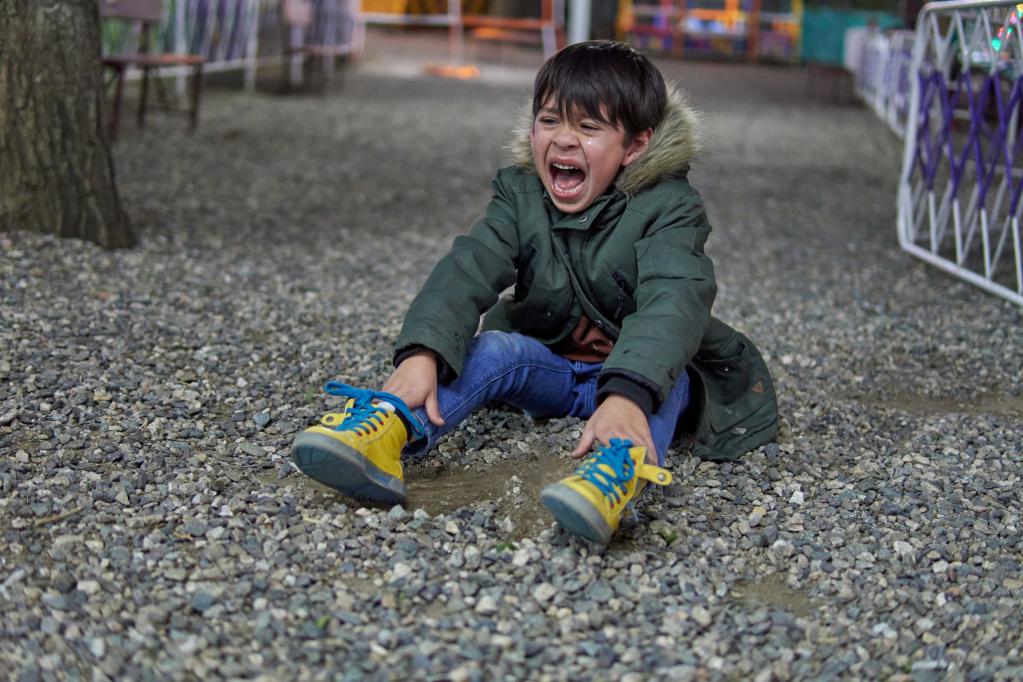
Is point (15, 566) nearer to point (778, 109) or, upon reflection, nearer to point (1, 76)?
point (1, 76)

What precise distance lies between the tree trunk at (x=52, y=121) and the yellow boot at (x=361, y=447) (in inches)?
86.0

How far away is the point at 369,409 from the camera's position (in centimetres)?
224

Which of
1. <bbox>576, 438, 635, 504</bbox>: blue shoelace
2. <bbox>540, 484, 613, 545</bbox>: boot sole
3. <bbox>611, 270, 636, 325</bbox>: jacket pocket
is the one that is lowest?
<bbox>540, 484, 613, 545</bbox>: boot sole

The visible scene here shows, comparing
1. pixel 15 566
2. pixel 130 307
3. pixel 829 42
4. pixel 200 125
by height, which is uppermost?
pixel 829 42

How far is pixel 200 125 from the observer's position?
312 inches

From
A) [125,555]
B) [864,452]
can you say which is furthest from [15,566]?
[864,452]

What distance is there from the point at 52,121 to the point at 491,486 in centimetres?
240

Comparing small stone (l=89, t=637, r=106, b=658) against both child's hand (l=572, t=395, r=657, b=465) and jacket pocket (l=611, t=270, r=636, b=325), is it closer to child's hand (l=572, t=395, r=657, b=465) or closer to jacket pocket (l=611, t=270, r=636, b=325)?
child's hand (l=572, t=395, r=657, b=465)

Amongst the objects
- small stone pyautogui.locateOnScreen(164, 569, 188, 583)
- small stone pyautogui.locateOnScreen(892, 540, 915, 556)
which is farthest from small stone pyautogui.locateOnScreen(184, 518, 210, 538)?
small stone pyautogui.locateOnScreen(892, 540, 915, 556)

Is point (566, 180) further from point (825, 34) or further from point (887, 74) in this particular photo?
point (825, 34)

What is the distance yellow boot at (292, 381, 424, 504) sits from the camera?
2.11 meters

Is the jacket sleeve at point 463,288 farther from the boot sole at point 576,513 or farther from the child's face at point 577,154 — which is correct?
the boot sole at point 576,513

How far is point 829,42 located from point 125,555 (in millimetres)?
19052

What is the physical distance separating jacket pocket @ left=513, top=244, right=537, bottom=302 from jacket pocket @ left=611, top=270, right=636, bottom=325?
193mm
